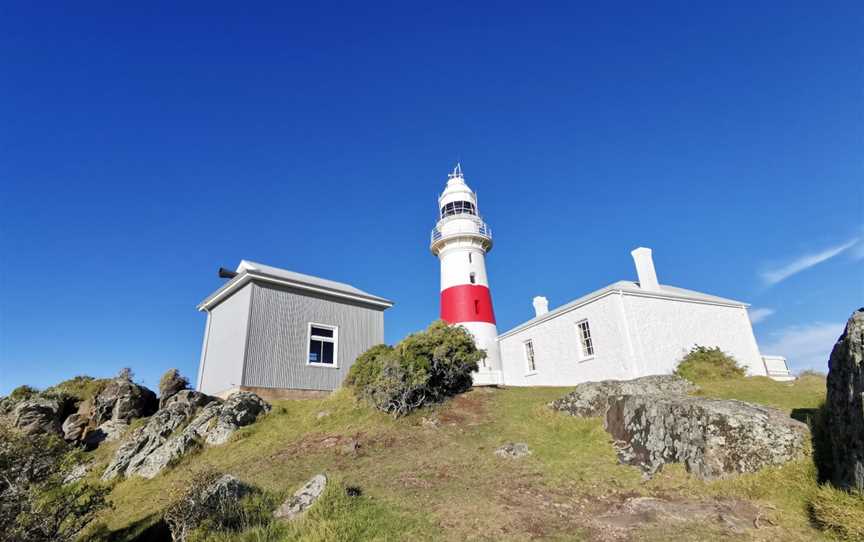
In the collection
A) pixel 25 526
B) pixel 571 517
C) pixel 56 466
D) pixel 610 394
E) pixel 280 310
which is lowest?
pixel 571 517

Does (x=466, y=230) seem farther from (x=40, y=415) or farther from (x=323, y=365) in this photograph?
(x=40, y=415)

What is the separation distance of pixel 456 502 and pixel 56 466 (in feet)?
21.7

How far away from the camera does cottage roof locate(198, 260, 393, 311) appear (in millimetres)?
17938

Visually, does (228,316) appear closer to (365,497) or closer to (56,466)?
(56,466)

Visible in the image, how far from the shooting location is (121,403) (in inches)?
703

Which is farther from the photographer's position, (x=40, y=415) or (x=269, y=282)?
(x=269, y=282)

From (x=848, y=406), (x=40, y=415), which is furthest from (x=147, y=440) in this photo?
(x=848, y=406)

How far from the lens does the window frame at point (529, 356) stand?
2314 cm

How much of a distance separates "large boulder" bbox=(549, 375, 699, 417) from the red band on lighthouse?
457 inches

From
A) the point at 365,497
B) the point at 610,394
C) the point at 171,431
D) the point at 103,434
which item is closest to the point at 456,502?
the point at 365,497

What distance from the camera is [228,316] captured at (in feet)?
62.1

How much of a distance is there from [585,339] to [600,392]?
9342 millimetres

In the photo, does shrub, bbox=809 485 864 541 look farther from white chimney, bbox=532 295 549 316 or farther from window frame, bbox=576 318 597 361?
white chimney, bbox=532 295 549 316

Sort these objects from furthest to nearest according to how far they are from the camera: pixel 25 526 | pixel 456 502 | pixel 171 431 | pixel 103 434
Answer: pixel 103 434
pixel 171 431
pixel 456 502
pixel 25 526
